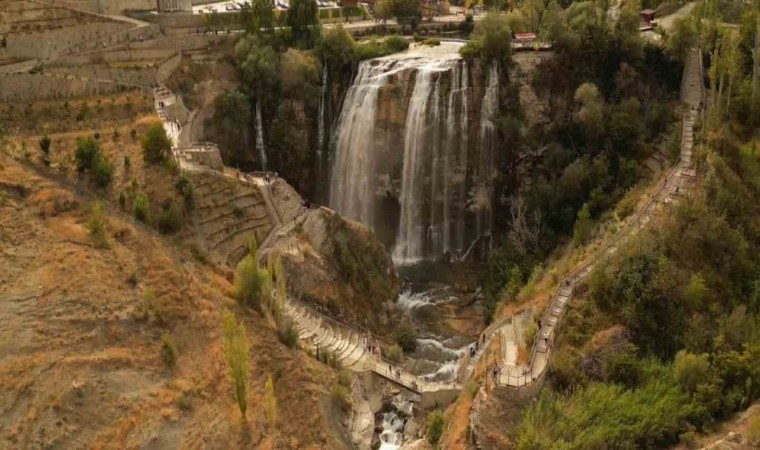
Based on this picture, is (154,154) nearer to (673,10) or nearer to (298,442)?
(298,442)

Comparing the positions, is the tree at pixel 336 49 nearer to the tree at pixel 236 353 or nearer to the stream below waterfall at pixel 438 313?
the stream below waterfall at pixel 438 313

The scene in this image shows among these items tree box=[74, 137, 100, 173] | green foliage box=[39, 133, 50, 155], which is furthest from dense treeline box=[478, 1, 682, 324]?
green foliage box=[39, 133, 50, 155]

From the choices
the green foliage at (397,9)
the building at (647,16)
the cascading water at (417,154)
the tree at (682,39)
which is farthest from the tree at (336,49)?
the building at (647,16)

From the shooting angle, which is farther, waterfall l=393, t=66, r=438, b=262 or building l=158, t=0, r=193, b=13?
building l=158, t=0, r=193, b=13

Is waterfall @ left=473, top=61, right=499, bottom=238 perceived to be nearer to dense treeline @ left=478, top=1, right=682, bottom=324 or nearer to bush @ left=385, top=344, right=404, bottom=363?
dense treeline @ left=478, top=1, right=682, bottom=324

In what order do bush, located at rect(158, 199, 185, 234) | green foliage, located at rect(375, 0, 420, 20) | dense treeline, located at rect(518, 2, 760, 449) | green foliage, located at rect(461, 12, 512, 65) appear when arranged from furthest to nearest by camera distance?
green foliage, located at rect(375, 0, 420, 20) < green foliage, located at rect(461, 12, 512, 65) < bush, located at rect(158, 199, 185, 234) < dense treeline, located at rect(518, 2, 760, 449)

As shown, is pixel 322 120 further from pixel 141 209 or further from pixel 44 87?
pixel 141 209

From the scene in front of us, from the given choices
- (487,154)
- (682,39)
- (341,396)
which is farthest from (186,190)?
(682,39)
